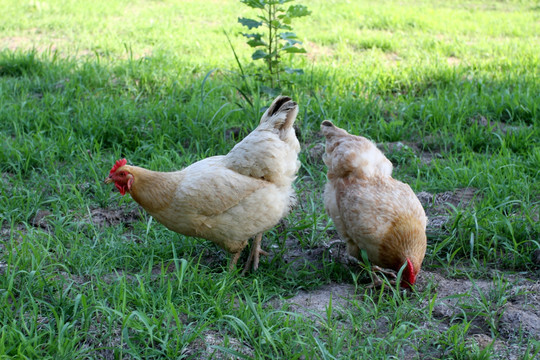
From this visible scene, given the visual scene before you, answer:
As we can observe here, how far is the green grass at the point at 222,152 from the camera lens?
112 inches

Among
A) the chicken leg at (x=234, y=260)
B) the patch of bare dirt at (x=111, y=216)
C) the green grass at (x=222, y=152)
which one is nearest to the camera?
the green grass at (x=222, y=152)

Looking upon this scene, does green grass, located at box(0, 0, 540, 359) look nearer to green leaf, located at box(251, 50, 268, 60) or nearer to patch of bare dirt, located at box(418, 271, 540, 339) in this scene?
patch of bare dirt, located at box(418, 271, 540, 339)

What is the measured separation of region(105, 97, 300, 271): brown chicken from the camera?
3463 mm

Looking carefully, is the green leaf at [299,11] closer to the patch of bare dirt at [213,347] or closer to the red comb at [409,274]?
Result: the red comb at [409,274]

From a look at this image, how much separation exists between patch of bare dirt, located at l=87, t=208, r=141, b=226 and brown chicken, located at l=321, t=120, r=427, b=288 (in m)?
1.57

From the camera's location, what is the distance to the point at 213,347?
2.65 m

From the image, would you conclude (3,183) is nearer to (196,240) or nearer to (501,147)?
(196,240)

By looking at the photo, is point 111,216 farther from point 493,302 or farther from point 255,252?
→ point 493,302

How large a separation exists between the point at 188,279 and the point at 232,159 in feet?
2.98

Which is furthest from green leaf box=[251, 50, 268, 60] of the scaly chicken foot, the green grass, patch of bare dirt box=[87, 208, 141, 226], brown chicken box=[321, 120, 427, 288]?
the scaly chicken foot

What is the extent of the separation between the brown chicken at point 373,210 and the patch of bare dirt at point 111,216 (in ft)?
5.16

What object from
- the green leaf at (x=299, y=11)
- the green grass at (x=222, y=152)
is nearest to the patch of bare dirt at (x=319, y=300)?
the green grass at (x=222, y=152)

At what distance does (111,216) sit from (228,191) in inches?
47.7

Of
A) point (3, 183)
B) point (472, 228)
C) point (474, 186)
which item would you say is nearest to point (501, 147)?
point (474, 186)
